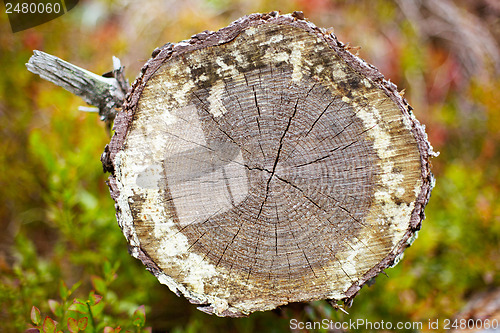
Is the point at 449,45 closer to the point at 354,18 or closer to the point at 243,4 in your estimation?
the point at 354,18

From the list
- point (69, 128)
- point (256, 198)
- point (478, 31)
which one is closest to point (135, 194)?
point (256, 198)

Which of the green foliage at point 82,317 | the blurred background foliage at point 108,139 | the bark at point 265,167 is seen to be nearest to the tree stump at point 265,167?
the bark at point 265,167

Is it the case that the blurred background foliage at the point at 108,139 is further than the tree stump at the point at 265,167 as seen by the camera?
Yes

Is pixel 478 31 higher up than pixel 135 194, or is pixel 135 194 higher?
pixel 478 31

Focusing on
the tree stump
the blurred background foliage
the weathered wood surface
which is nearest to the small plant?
the blurred background foliage

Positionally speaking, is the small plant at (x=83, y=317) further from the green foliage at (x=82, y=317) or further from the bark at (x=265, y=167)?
the bark at (x=265, y=167)

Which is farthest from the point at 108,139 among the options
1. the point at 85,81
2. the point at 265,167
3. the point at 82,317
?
the point at 265,167
